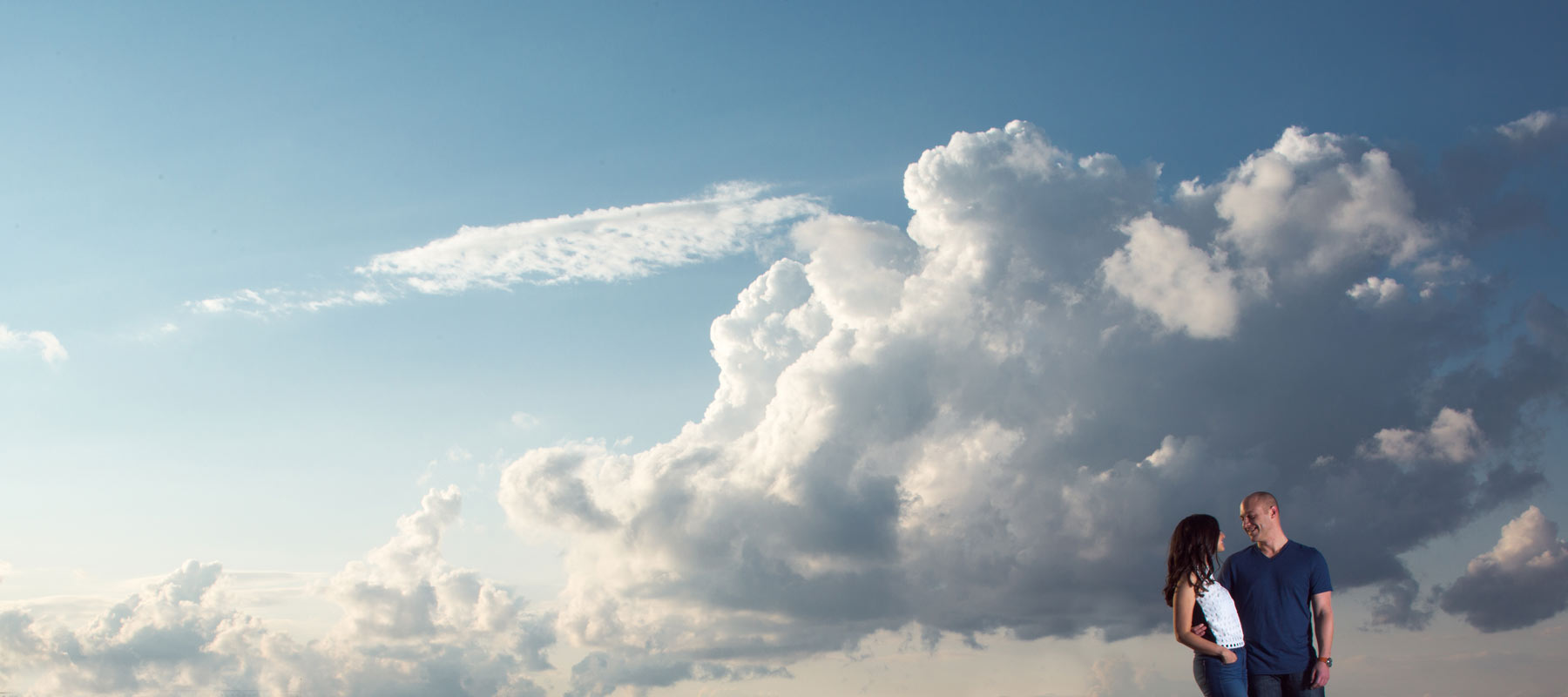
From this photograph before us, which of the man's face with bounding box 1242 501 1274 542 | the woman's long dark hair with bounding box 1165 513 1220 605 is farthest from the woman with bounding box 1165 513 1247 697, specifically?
the man's face with bounding box 1242 501 1274 542

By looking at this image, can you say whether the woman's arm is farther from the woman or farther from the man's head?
the man's head

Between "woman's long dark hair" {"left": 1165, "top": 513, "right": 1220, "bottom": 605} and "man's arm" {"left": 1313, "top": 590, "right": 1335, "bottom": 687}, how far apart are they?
222 cm

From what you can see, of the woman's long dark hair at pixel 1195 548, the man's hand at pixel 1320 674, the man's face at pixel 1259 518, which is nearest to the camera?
the woman's long dark hair at pixel 1195 548

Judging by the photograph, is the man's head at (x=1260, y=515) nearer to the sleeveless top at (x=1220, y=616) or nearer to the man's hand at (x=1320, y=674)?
the sleeveless top at (x=1220, y=616)

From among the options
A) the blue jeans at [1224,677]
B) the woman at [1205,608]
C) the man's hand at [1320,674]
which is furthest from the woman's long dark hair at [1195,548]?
the man's hand at [1320,674]

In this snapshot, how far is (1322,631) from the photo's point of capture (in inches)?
644

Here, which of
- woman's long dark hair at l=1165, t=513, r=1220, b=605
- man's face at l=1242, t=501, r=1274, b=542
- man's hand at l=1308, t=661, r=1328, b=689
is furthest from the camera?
man's face at l=1242, t=501, r=1274, b=542

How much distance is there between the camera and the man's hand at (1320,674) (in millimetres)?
16156

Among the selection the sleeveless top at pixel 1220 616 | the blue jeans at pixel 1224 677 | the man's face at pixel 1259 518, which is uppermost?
the man's face at pixel 1259 518

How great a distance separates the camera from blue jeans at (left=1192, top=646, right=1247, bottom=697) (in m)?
16.0

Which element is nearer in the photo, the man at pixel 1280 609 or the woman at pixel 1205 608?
the woman at pixel 1205 608

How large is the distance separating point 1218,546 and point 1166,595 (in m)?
1.17

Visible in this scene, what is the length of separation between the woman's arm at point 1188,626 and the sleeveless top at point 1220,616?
0.36ft

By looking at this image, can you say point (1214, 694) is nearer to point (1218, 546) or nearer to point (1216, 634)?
point (1216, 634)
